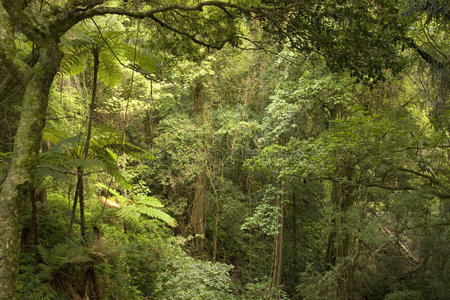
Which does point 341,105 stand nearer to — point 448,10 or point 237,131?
point 237,131

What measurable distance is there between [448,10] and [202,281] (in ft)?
Answer: 20.8

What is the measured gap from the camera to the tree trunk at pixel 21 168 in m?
2.01

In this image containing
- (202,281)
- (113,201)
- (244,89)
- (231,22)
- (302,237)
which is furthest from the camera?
(302,237)

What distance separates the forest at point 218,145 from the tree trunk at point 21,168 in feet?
0.03

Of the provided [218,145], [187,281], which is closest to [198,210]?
[218,145]

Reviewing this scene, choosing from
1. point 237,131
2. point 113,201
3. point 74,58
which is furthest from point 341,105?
point 74,58

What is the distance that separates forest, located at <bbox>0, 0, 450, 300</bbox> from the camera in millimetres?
3293

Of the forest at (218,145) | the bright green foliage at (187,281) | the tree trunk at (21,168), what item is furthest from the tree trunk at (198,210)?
the tree trunk at (21,168)

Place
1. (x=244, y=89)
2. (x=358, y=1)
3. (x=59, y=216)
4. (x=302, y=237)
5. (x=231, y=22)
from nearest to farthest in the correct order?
(x=358, y=1) < (x=231, y=22) < (x=59, y=216) < (x=244, y=89) < (x=302, y=237)

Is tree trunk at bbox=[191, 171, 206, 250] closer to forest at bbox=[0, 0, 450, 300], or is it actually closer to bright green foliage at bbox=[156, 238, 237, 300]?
forest at bbox=[0, 0, 450, 300]

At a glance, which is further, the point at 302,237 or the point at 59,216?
the point at 302,237

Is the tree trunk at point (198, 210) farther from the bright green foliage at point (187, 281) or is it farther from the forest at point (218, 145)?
the bright green foliage at point (187, 281)

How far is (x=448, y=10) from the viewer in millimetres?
4738

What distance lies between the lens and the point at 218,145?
11.5 meters
